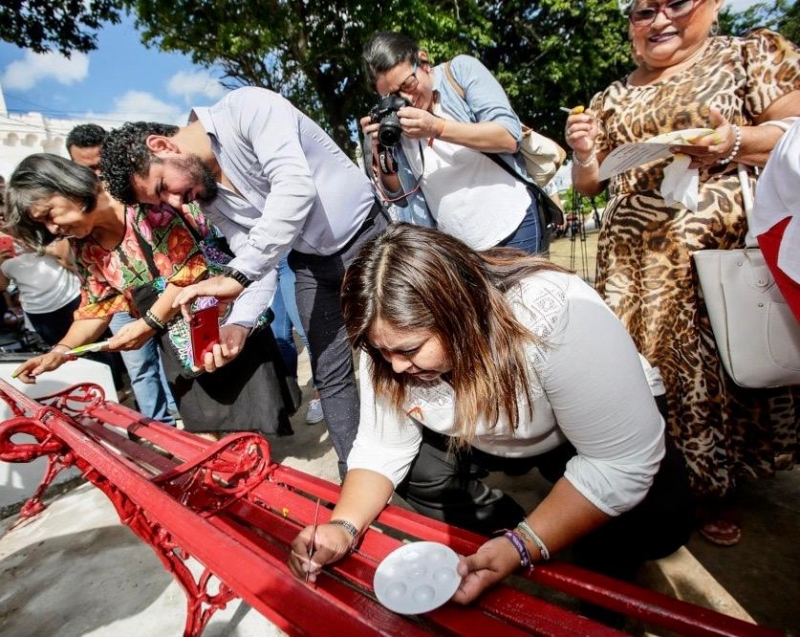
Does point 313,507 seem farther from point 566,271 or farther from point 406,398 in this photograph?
point 566,271

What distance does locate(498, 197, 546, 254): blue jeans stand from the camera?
1.91 meters

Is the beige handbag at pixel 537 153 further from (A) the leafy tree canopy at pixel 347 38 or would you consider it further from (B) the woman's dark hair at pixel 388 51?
(A) the leafy tree canopy at pixel 347 38

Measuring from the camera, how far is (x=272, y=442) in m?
2.90

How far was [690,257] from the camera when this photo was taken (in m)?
1.44

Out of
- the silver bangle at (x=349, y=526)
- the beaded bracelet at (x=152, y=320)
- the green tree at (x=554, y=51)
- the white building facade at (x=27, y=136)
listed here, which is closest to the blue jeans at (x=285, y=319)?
the beaded bracelet at (x=152, y=320)

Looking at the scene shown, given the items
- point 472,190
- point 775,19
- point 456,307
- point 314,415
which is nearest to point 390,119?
point 472,190

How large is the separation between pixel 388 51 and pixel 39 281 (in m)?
3.17

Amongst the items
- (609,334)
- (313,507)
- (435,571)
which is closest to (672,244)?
(609,334)

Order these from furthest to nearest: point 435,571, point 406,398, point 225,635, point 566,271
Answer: point 225,635, point 406,398, point 566,271, point 435,571

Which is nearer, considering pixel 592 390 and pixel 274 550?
pixel 592 390

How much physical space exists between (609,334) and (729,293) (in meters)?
0.53

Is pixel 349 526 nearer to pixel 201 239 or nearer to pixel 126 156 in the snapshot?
pixel 126 156

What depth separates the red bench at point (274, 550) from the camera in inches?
32.9

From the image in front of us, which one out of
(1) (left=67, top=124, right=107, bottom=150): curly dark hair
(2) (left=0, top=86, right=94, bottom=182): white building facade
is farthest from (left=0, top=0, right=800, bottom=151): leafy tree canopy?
(2) (left=0, top=86, right=94, bottom=182): white building facade
